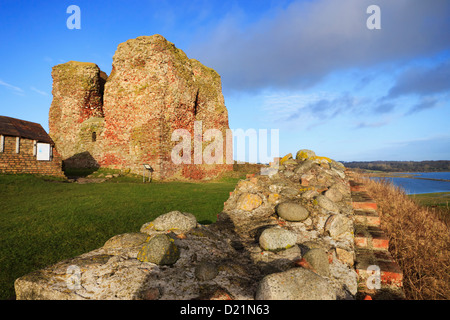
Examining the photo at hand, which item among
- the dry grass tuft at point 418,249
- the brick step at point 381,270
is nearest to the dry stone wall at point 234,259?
the brick step at point 381,270

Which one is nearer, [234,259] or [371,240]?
[234,259]

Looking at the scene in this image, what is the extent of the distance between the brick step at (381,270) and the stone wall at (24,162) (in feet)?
52.3

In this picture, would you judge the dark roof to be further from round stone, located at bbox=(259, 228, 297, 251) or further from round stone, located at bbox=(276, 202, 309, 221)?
round stone, located at bbox=(259, 228, 297, 251)

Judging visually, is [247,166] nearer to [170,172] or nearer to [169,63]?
[170,172]

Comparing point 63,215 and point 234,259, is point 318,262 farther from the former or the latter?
point 63,215

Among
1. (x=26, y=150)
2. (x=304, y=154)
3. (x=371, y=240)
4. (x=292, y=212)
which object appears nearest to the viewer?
(x=371, y=240)

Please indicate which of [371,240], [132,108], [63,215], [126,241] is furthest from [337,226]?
[132,108]

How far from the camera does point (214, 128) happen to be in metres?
22.4

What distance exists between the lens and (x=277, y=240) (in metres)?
3.14

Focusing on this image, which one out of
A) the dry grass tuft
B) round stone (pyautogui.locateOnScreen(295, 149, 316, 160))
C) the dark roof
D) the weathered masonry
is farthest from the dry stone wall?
the dark roof

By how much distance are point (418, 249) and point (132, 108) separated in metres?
17.3

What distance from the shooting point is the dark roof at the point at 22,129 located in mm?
12936

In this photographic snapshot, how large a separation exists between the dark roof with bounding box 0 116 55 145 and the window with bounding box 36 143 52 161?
0.31 m
